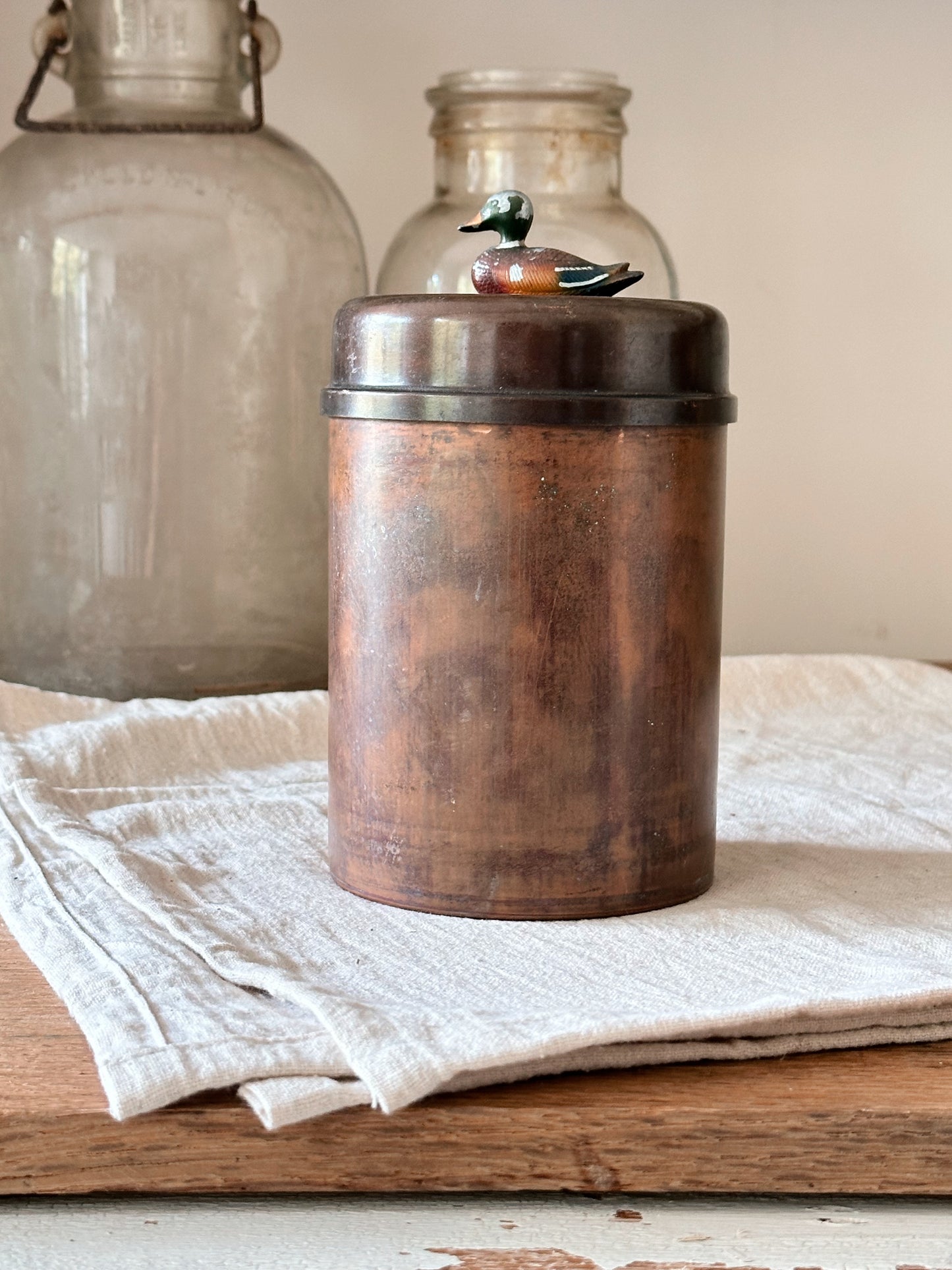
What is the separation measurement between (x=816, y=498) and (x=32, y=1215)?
3.10ft

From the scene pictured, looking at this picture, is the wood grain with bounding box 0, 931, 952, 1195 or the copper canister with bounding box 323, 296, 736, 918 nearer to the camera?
the wood grain with bounding box 0, 931, 952, 1195

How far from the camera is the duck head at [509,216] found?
67 cm

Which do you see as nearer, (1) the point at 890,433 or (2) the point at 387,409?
(2) the point at 387,409

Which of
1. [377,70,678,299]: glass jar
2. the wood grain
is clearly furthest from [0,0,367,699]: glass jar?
the wood grain

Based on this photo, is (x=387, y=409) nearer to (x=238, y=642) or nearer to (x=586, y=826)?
(x=586, y=826)

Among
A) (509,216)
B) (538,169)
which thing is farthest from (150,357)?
(509,216)

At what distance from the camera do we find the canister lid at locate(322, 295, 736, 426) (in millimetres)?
627

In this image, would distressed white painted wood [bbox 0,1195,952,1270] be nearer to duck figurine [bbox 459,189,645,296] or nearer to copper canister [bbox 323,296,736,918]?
copper canister [bbox 323,296,736,918]

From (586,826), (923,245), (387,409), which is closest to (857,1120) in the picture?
(586,826)

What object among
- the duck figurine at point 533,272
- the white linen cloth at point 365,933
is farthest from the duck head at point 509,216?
the white linen cloth at point 365,933

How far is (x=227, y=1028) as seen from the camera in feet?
1.70

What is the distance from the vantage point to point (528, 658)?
25.5 inches

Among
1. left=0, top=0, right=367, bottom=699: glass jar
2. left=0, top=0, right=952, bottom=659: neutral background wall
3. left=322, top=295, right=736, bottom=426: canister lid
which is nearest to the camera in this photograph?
left=322, top=295, right=736, bottom=426: canister lid

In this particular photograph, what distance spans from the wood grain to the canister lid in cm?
26
